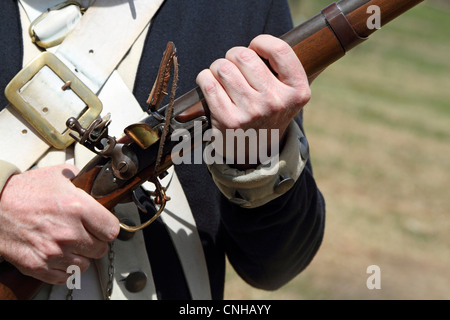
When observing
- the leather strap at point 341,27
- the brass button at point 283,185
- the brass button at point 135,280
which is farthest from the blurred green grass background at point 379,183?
the leather strap at point 341,27

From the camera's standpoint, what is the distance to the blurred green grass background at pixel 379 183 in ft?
16.4

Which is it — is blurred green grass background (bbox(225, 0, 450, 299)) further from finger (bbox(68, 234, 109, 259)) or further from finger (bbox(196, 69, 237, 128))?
finger (bbox(196, 69, 237, 128))

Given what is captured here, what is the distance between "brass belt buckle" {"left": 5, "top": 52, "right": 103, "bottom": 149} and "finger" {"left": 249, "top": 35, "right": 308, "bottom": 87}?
17.9 inches

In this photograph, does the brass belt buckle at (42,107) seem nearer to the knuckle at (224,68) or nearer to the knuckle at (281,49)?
the knuckle at (224,68)

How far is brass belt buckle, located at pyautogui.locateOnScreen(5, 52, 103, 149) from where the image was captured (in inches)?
67.1

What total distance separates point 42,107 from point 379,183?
5682 millimetres

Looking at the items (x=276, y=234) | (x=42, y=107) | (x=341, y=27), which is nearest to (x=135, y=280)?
(x=276, y=234)

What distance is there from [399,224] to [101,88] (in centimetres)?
470

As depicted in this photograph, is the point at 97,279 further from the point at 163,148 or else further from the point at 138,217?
the point at 163,148

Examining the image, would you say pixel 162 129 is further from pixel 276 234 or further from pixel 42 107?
pixel 276 234

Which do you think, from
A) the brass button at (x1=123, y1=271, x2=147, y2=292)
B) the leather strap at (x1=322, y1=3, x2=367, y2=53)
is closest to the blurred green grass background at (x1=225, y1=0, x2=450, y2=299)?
the brass button at (x1=123, y1=271, x2=147, y2=292)

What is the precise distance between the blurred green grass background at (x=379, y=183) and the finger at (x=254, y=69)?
3008 millimetres

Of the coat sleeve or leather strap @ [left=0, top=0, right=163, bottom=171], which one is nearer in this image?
leather strap @ [left=0, top=0, right=163, bottom=171]
